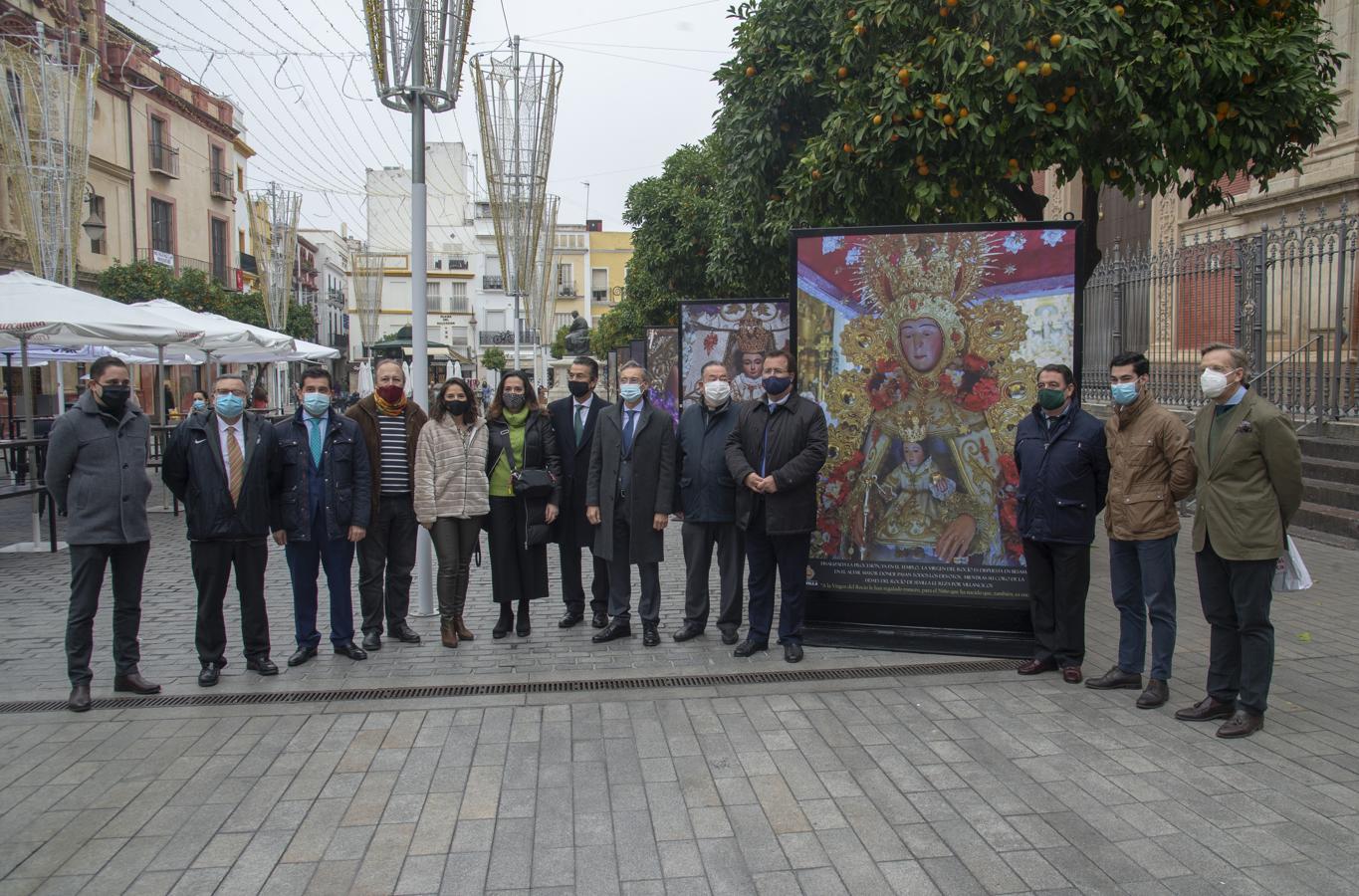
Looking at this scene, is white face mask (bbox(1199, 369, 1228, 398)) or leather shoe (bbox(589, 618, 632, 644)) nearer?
white face mask (bbox(1199, 369, 1228, 398))

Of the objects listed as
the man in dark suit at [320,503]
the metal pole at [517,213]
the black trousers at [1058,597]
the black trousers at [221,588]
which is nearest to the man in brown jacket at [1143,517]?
the black trousers at [1058,597]

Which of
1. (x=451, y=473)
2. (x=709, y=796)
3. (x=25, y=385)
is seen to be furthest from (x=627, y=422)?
(x=25, y=385)

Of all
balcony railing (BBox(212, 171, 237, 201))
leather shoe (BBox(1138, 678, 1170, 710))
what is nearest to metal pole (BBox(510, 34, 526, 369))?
leather shoe (BBox(1138, 678, 1170, 710))

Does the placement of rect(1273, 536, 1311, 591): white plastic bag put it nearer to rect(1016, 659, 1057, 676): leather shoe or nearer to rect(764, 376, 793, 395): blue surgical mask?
rect(1016, 659, 1057, 676): leather shoe

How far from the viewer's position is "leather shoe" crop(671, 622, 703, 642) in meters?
7.18

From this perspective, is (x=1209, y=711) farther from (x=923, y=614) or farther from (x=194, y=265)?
(x=194, y=265)

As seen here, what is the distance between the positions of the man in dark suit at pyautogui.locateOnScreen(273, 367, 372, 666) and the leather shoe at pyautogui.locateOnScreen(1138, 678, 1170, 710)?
4.82 m

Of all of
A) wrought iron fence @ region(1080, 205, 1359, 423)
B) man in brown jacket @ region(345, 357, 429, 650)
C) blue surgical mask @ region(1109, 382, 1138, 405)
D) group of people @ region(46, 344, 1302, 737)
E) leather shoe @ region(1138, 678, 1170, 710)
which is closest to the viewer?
group of people @ region(46, 344, 1302, 737)

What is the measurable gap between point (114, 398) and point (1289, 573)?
6.51 metres

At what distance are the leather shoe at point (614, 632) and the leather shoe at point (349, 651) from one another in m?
1.57

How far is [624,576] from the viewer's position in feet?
24.0

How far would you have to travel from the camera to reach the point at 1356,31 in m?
13.9

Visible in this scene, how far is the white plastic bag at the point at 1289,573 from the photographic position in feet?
16.7

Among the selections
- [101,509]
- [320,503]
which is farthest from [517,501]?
[101,509]
